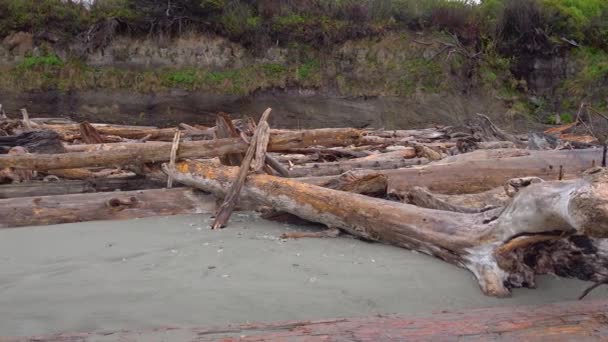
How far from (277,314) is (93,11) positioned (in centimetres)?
2090

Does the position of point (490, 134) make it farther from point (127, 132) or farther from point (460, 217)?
point (460, 217)

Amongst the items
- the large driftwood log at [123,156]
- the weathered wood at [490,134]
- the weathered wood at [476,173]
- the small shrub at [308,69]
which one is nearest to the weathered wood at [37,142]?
the large driftwood log at [123,156]

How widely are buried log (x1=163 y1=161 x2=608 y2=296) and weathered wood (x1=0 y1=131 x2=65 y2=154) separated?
2.90 m

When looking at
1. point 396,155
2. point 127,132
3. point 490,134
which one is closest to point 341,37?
point 490,134

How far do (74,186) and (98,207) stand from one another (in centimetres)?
116

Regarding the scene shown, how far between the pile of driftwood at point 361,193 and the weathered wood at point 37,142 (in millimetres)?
14

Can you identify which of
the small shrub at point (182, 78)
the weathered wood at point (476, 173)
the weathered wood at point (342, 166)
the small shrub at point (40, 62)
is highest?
the small shrub at point (40, 62)

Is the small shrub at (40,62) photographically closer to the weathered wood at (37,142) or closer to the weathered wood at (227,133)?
the weathered wood at (37,142)

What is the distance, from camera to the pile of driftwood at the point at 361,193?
3246mm

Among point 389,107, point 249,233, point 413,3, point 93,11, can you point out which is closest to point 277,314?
point 249,233

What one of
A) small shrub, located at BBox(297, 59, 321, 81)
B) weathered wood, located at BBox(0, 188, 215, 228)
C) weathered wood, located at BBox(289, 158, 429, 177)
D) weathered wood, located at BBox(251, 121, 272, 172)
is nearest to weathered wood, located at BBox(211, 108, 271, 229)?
weathered wood, located at BBox(251, 121, 272, 172)

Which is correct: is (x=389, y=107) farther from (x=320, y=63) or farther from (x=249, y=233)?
(x=249, y=233)

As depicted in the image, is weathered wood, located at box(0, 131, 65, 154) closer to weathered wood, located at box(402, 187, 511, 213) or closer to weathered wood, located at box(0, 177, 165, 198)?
weathered wood, located at box(0, 177, 165, 198)

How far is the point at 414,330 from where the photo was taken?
2516mm
